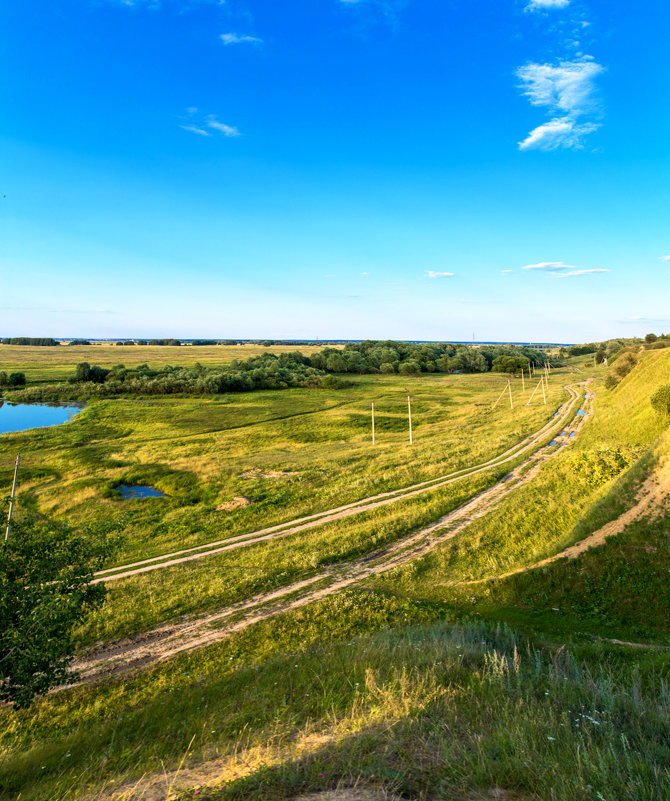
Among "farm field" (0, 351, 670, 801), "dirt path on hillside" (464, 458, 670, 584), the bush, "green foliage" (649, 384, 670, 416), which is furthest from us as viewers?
the bush

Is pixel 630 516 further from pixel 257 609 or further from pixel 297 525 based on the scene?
pixel 297 525

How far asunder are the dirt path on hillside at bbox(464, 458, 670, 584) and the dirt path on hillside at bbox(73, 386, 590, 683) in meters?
5.58

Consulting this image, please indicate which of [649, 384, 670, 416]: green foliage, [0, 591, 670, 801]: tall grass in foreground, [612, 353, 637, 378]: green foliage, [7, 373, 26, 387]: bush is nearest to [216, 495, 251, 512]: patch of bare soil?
[0, 591, 670, 801]: tall grass in foreground

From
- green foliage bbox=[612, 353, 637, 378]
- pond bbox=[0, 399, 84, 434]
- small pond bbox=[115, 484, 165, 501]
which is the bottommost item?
small pond bbox=[115, 484, 165, 501]

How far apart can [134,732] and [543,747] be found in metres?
9.25

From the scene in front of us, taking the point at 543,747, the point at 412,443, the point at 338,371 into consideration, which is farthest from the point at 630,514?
the point at 338,371

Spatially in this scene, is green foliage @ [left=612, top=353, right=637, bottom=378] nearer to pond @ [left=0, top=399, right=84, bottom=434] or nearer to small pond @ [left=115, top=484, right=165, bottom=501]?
small pond @ [left=115, top=484, right=165, bottom=501]

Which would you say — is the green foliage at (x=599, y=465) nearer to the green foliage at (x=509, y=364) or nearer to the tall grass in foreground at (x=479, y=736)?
the tall grass in foreground at (x=479, y=736)

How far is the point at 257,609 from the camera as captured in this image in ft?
62.0

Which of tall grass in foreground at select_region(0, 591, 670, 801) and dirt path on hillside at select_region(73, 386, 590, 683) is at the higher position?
tall grass in foreground at select_region(0, 591, 670, 801)

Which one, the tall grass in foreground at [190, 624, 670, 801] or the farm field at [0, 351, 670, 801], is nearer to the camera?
the tall grass in foreground at [190, 624, 670, 801]

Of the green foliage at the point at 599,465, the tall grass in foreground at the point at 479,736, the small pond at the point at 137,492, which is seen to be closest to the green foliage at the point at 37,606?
the tall grass in foreground at the point at 479,736

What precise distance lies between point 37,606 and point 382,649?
966 cm

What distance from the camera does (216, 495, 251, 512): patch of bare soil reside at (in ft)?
120
